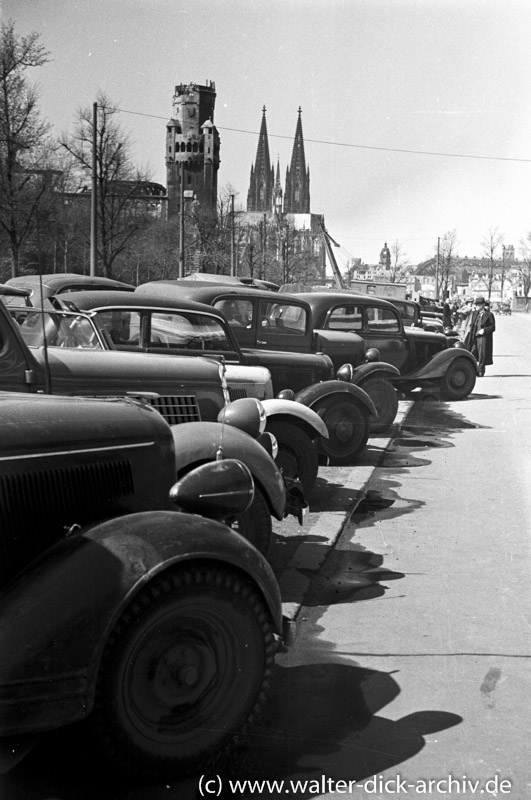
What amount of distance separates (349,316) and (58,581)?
38.6ft

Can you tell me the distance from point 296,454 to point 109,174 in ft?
71.7

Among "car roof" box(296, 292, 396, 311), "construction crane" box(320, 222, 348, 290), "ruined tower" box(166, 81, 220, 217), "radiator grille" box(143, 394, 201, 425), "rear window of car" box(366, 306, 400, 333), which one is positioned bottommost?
"radiator grille" box(143, 394, 201, 425)

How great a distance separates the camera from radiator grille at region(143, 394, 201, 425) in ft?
19.1

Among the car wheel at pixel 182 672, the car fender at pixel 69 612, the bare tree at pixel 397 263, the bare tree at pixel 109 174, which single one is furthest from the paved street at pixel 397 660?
the bare tree at pixel 397 263

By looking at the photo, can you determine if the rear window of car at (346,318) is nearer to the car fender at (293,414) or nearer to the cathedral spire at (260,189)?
the car fender at (293,414)

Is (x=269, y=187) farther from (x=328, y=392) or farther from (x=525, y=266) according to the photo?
(x=328, y=392)

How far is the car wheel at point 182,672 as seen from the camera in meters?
2.86

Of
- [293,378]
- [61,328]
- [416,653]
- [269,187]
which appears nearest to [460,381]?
[293,378]

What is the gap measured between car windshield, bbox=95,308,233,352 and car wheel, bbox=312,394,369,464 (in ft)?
4.31

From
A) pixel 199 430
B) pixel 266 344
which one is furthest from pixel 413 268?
pixel 199 430

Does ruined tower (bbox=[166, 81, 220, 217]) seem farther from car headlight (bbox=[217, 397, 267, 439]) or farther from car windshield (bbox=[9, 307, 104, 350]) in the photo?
car headlight (bbox=[217, 397, 267, 439])

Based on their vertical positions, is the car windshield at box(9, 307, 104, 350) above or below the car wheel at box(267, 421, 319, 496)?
above

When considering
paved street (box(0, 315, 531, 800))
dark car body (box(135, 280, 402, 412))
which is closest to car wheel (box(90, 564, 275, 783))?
paved street (box(0, 315, 531, 800))

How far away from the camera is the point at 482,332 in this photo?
65.6ft
